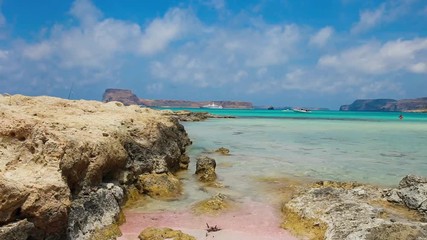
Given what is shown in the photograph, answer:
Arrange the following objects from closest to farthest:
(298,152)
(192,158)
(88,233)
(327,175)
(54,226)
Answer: (54,226) → (88,233) → (327,175) → (192,158) → (298,152)

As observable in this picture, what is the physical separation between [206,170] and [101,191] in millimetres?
6249

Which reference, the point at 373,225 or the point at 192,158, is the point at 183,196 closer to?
the point at 373,225

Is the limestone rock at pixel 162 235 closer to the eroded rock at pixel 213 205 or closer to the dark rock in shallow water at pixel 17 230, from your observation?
the eroded rock at pixel 213 205

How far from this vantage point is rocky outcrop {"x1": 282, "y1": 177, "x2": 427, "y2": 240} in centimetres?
717

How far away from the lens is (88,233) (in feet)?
24.6

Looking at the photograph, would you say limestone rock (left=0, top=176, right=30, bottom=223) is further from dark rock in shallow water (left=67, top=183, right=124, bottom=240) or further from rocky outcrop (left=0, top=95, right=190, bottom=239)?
dark rock in shallow water (left=67, top=183, right=124, bottom=240)

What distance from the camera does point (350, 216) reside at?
8727mm

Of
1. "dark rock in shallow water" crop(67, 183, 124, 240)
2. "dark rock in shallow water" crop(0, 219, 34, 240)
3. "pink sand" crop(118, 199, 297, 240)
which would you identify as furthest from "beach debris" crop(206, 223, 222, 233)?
"dark rock in shallow water" crop(0, 219, 34, 240)

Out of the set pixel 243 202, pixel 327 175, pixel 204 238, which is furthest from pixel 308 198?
pixel 327 175

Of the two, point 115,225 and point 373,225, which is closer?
point 373,225

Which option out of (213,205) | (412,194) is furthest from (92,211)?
(412,194)

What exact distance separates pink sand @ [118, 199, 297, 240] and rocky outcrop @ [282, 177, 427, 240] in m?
0.49

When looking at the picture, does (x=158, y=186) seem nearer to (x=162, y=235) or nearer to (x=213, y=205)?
(x=213, y=205)

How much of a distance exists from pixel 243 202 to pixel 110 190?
4142 mm
